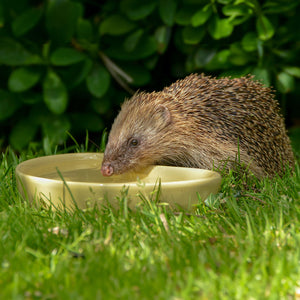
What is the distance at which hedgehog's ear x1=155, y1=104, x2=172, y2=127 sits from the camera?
3486 millimetres

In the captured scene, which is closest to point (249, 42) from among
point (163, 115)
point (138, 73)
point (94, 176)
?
point (138, 73)

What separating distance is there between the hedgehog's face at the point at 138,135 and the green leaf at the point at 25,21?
1.69 m

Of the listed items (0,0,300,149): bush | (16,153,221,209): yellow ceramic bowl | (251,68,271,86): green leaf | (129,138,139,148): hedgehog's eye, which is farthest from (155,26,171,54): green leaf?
(16,153,221,209): yellow ceramic bowl

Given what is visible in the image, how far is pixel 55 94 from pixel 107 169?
1.67 meters

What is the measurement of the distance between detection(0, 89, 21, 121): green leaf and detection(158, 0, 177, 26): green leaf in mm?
1664

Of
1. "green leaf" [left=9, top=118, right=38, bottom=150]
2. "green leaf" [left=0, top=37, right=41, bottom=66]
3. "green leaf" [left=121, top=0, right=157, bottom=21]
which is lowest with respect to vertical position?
"green leaf" [left=9, top=118, right=38, bottom=150]

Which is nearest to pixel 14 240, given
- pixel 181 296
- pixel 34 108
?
pixel 181 296

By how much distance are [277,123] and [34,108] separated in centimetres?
252

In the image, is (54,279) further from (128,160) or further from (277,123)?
(277,123)

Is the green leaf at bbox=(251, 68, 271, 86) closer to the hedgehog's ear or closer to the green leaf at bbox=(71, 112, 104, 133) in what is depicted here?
the hedgehog's ear

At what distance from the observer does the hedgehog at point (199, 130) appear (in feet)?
11.2

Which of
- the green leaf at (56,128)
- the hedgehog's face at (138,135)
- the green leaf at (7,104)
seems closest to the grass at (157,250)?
the hedgehog's face at (138,135)

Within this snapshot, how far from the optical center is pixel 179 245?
7.57 feet

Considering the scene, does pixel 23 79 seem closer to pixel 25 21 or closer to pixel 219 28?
pixel 25 21
